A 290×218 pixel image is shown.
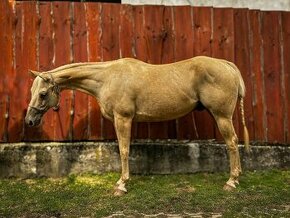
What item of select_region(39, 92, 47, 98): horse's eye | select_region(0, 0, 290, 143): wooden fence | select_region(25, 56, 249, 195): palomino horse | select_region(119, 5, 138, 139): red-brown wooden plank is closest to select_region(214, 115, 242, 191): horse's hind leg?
select_region(25, 56, 249, 195): palomino horse

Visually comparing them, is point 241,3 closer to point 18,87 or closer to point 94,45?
point 94,45

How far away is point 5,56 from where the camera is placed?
7.07m

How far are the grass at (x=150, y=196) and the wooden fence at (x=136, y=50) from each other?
78cm

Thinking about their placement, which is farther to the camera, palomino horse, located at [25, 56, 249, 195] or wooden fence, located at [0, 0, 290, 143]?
wooden fence, located at [0, 0, 290, 143]

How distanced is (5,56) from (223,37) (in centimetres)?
394

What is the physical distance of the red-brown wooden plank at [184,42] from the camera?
24.2ft

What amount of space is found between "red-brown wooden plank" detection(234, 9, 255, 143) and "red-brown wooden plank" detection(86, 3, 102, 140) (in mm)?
2562

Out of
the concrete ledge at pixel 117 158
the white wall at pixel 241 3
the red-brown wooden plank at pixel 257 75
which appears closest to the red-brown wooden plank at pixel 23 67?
the concrete ledge at pixel 117 158

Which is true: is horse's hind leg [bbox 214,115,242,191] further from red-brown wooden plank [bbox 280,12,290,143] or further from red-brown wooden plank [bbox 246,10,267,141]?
red-brown wooden plank [bbox 280,12,290,143]

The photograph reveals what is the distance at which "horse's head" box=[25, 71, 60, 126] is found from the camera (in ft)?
21.0

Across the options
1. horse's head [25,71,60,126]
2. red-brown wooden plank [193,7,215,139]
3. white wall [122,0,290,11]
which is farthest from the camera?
white wall [122,0,290,11]

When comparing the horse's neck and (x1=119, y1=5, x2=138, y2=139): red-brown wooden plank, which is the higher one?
A: (x1=119, y1=5, x2=138, y2=139): red-brown wooden plank

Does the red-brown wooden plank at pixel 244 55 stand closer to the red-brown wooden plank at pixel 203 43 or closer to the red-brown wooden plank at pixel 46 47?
the red-brown wooden plank at pixel 203 43

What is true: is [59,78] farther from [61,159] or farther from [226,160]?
[226,160]
